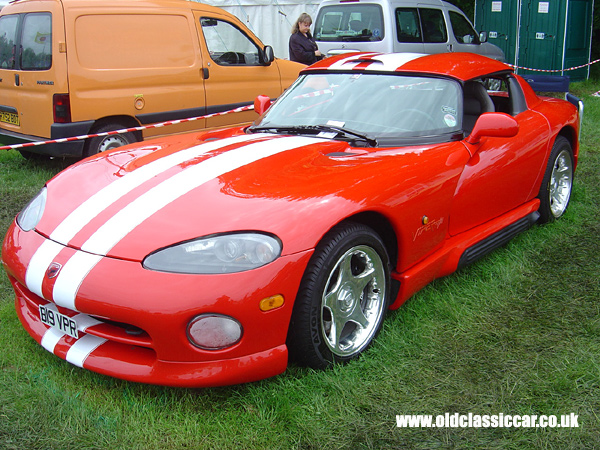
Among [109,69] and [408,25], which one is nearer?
[109,69]

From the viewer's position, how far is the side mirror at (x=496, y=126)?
11.0 ft

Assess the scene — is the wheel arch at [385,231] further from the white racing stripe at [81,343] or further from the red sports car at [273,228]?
the white racing stripe at [81,343]

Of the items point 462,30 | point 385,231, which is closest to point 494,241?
point 385,231

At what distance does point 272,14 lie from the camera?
13.8m

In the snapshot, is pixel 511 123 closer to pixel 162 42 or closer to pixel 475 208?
pixel 475 208

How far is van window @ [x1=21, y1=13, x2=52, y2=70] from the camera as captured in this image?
6008 millimetres

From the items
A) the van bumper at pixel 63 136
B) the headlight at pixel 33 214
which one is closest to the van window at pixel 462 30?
the van bumper at pixel 63 136

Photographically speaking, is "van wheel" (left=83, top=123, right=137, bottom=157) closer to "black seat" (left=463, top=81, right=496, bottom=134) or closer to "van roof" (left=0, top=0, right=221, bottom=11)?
"van roof" (left=0, top=0, right=221, bottom=11)

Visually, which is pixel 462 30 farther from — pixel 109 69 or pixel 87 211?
pixel 87 211

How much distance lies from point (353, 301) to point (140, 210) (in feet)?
3.37

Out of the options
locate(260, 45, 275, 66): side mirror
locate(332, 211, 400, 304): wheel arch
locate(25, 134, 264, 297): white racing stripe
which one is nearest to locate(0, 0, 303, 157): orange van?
locate(260, 45, 275, 66): side mirror

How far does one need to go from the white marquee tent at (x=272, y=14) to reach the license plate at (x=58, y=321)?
39.2 feet

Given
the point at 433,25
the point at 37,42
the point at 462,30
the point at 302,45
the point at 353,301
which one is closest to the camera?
the point at 353,301

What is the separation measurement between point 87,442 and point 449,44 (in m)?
9.96
